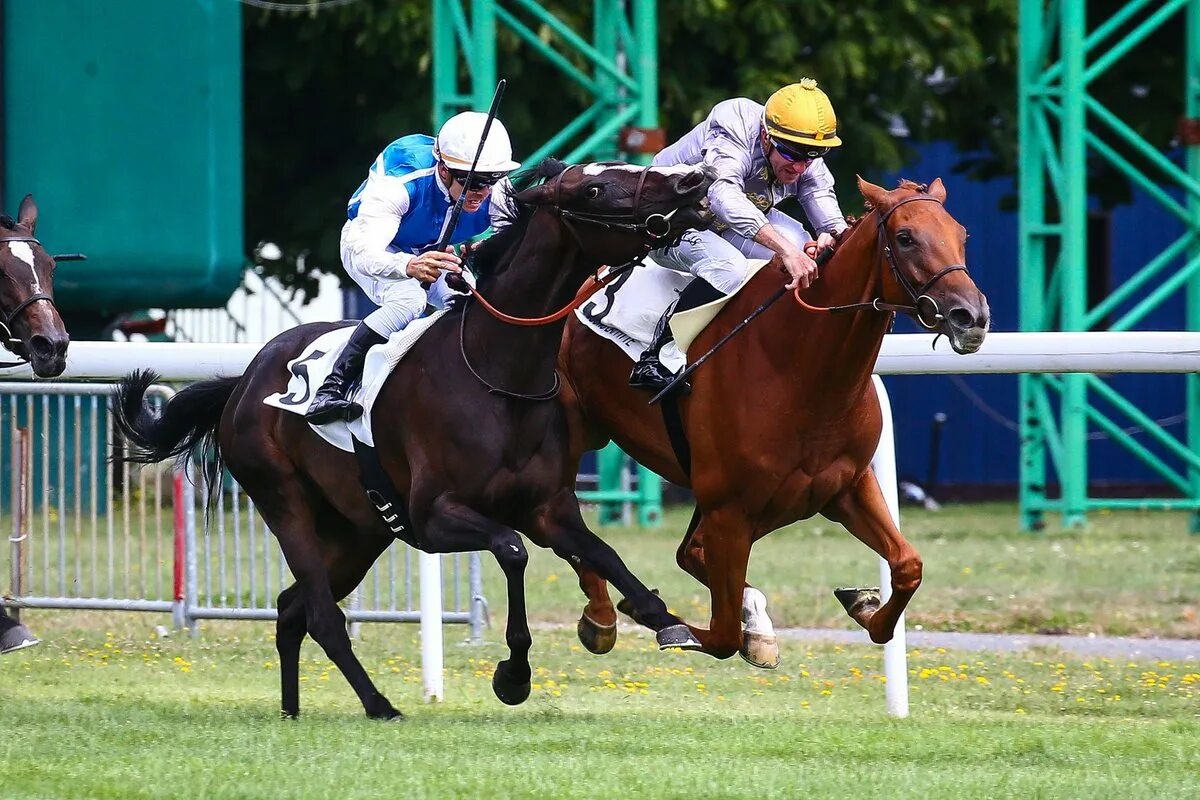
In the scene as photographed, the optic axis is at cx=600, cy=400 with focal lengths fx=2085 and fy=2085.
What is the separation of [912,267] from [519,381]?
130 centimetres

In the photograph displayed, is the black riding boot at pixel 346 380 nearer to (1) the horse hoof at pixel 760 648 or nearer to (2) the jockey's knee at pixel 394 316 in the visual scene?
(2) the jockey's knee at pixel 394 316

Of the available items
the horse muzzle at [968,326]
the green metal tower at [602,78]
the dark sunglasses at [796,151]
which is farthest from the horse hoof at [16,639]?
the green metal tower at [602,78]

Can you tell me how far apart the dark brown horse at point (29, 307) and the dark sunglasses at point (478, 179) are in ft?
4.75

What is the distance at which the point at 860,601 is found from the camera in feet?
23.8

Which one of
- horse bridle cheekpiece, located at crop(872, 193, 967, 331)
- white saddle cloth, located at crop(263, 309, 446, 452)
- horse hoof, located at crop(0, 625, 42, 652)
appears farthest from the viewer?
horse hoof, located at crop(0, 625, 42, 652)

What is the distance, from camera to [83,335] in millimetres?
16797

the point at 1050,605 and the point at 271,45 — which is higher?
the point at 271,45

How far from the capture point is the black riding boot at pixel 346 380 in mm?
7176

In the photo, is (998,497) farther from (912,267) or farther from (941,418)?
(912,267)

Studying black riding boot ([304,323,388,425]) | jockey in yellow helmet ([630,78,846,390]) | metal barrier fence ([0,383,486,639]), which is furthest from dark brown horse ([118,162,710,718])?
metal barrier fence ([0,383,486,639])

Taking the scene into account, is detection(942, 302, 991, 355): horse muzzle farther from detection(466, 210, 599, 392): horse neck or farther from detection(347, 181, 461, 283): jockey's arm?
detection(347, 181, 461, 283): jockey's arm

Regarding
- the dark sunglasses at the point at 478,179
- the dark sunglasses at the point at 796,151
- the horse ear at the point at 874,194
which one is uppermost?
the dark sunglasses at the point at 796,151

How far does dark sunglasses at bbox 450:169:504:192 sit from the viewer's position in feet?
22.8

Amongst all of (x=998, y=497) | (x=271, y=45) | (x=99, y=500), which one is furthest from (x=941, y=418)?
(x=99, y=500)
